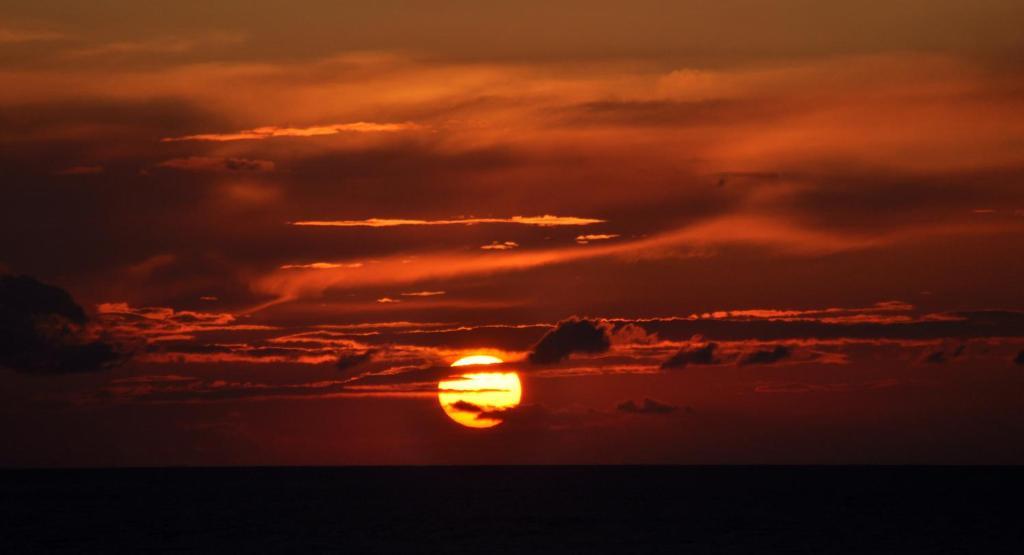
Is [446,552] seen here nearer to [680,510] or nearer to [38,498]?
[680,510]

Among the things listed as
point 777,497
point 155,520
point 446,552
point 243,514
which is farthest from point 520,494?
point 446,552

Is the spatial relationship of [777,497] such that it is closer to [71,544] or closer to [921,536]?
[921,536]

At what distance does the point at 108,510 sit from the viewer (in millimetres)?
152500

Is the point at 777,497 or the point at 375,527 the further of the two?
the point at 777,497

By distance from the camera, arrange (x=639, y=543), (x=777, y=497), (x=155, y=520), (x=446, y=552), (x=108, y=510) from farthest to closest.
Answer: (x=777, y=497) < (x=108, y=510) < (x=155, y=520) < (x=639, y=543) < (x=446, y=552)

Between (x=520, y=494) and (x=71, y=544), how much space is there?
87819 millimetres

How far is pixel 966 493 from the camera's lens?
191 metres

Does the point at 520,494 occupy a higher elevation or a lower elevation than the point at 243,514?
higher

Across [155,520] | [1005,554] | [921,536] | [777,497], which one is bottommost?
[1005,554]

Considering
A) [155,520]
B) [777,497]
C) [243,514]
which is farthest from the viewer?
[777,497]

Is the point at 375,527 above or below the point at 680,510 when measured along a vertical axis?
below

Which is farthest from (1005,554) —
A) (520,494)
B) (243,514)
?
(520,494)

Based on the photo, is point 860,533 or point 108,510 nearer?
point 860,533

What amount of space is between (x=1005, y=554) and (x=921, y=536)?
16.4 metres
